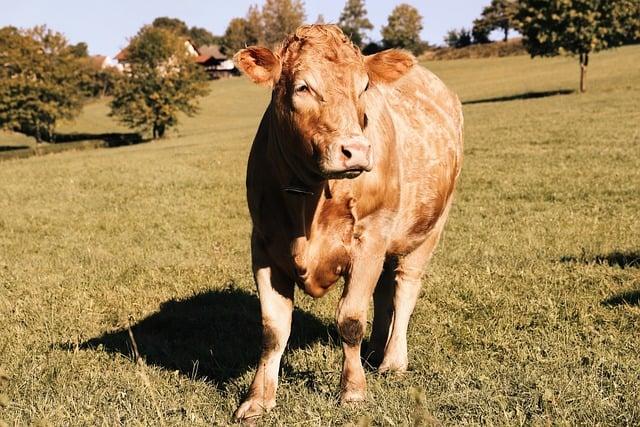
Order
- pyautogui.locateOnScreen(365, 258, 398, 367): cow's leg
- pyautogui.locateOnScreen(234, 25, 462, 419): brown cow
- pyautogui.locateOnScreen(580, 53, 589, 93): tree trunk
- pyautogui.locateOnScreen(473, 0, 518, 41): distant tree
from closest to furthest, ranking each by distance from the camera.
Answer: pyautogui.locateOnScreen(234, 25, 462, 419): brown cow, pyautogui.locateOnScreen(365, 258, 398, 367): cow's leg, pyautogui.locateOnScreen(580, 53, 589, 93): tree trunk, pyautogui.locateOnScreen(473, 0, 518, 41): distant tree

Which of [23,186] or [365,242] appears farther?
[23,186]

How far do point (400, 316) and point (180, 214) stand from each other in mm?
9144

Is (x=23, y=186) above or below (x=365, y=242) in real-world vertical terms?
below

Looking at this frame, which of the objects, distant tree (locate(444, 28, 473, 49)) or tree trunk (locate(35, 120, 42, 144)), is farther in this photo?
distant tree (locate(444, 28, 473, 49))

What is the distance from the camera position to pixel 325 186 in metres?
4.41

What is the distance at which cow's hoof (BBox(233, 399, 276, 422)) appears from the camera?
14.7ft

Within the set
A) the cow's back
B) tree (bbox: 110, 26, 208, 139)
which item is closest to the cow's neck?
the cow's back

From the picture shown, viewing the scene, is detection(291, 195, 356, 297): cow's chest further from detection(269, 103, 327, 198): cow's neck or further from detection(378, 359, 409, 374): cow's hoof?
detection(378, 359, 409, 374): cow's hoof

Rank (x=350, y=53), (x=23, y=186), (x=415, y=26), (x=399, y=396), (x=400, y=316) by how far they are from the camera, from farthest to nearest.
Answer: (x=415, y=26)
(x=23, y=186)
(x=400, y=316)
(x=399, y=396)
(x=350, y=53)

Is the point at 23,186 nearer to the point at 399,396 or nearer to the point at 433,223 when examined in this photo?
the point at 433,223

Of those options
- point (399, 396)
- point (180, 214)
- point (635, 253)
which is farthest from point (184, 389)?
point (180, 214)

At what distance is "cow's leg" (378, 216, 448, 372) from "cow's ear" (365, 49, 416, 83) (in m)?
2.04

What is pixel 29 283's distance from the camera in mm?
8820

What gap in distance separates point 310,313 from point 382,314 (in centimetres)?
116
